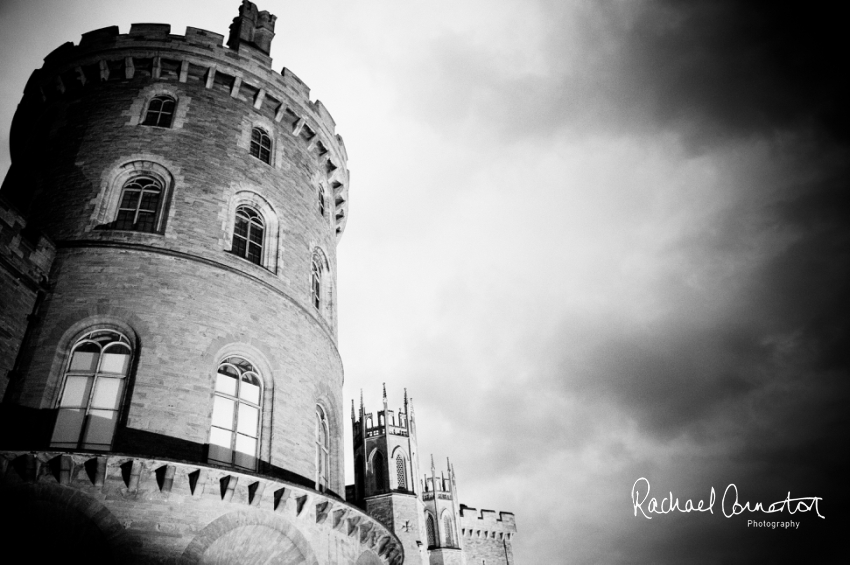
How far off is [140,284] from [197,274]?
3.96 feet

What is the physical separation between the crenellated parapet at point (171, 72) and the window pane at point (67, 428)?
9.75 meters

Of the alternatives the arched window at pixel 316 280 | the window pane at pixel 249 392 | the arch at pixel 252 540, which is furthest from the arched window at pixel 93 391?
the arched window at pixel 316 280

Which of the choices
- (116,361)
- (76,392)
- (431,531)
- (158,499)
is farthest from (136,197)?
(431,531)

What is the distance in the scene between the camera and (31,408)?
11133 millimetres

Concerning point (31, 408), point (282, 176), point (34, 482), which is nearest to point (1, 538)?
point (34, 482)

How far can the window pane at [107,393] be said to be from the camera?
11570mm

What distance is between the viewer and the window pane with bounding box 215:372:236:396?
500 inches

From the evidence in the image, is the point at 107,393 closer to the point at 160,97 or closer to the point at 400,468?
the point at 160,97

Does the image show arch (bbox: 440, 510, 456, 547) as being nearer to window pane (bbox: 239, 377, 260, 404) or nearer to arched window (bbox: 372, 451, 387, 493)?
arched window (bbox: 372, 451, 387, 493)

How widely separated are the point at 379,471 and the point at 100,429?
3635 cm

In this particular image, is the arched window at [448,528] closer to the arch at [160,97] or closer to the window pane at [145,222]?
the window pane at [145,222]

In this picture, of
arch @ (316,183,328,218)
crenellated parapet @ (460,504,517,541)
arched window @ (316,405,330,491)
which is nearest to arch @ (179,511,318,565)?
arched window @ (316,405,330,491)

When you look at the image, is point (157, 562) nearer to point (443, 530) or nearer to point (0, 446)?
point (0, 446)

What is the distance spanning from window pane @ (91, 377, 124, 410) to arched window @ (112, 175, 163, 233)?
3.88m
